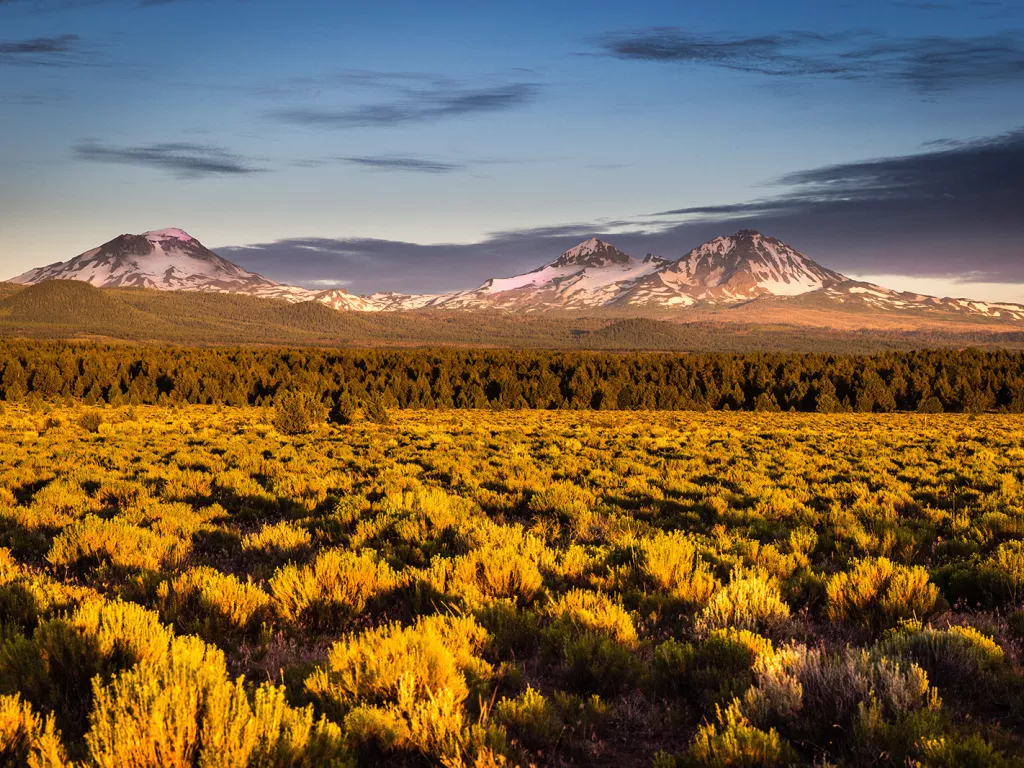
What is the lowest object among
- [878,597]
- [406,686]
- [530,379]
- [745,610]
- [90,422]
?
[530,379]

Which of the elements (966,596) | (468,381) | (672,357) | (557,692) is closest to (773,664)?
(557,692)

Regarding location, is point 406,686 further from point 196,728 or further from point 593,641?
point 593,641

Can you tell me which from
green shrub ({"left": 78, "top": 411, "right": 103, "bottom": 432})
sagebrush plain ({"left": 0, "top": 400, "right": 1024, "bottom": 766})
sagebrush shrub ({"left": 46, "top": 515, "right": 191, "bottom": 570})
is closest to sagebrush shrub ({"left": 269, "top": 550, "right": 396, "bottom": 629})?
sagebrush plain ({"left": 0, "top": 400, "right": 1024, "bottom": 766})

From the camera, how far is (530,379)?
255 ft

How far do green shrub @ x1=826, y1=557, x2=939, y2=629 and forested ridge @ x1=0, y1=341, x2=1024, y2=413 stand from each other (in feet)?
173

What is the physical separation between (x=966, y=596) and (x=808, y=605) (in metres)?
1.76

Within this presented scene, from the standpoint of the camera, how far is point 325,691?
4336 mm

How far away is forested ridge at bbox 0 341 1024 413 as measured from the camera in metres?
65.0

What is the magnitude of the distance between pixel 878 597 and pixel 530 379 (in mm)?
71448

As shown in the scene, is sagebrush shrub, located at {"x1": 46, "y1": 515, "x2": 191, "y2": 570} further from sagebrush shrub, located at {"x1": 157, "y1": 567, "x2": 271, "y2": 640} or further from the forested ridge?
the forested ridge

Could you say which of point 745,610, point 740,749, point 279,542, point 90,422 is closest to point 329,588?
point 279,542

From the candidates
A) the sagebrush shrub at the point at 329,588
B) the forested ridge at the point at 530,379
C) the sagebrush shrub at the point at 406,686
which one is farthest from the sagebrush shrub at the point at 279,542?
the forested ridge at the point at 530,379

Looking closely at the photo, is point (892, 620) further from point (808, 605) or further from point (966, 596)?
point (966, 596)

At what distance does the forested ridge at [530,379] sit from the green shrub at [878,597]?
5283 cm
